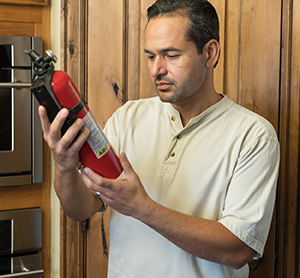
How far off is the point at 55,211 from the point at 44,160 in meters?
0.23

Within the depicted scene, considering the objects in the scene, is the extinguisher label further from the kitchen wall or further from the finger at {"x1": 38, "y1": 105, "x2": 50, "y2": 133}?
the kitchen wall

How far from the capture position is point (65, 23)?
1413mm

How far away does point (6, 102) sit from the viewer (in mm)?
1456

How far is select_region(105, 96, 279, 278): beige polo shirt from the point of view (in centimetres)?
105

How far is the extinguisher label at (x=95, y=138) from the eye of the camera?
31.5 inches

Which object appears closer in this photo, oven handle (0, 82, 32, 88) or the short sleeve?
the short sleeve

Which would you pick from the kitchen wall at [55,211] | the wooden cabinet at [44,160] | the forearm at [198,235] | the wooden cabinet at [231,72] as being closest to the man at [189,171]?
the forearm at [198,235]

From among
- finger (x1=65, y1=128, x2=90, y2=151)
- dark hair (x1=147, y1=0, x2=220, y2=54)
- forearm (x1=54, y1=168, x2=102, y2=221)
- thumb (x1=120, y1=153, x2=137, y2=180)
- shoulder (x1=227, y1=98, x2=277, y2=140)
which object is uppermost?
dark hair (x1=147, y1=0, x2=220, y2=54)

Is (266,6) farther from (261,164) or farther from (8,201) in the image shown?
(8,201)

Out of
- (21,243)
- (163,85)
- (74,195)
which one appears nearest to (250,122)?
(163,85)

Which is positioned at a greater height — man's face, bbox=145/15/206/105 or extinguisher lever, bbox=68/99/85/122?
man's face, bbox=145/15/206/105

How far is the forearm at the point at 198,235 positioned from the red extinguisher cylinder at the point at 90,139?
0.14m

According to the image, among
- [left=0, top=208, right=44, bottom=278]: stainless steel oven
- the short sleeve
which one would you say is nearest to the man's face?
the short sleeve

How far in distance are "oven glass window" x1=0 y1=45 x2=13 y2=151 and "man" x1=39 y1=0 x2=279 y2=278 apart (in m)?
0.50
